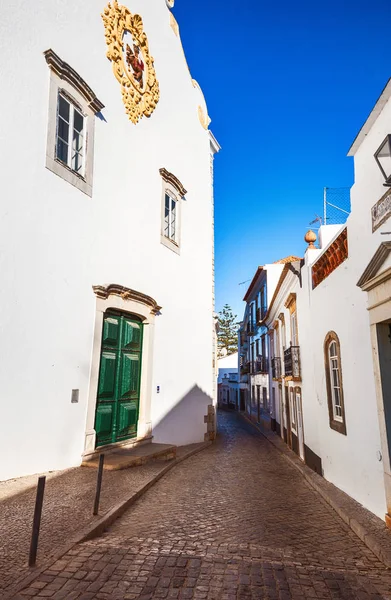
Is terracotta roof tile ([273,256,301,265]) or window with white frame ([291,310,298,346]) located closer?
window with white frame ([291,310,298,346])

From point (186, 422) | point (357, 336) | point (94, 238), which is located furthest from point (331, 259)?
point (186, 422)

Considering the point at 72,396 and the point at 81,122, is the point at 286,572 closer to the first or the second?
the point at 72,396

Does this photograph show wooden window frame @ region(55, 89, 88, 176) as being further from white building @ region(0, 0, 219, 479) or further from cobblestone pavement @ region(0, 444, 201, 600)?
cobblestone pavement @ region(0, 444, 201, 600)

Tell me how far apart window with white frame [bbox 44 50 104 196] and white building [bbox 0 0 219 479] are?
3 cm

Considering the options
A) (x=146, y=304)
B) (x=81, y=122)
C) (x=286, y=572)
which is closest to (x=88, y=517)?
(x=286, y=572)

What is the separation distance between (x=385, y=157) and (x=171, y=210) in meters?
7.03

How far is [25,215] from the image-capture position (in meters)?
6.16

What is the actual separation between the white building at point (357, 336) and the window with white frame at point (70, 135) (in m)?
4.85

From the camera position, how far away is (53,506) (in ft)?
15.2

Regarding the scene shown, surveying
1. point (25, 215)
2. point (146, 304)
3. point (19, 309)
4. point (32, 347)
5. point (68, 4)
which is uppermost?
point (68, 4)

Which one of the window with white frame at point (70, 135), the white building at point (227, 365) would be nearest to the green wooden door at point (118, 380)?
the window with white frame at point (70, 135)

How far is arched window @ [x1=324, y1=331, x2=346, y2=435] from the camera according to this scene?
24.3ft

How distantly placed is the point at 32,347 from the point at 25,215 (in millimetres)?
2008

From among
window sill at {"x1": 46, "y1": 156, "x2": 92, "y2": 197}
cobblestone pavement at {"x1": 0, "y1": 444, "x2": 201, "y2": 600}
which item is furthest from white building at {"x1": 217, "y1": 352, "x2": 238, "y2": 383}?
window sill at {"x1": 46, "y1": 156, "x2": 92, "y2": 197}
